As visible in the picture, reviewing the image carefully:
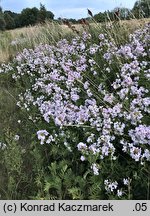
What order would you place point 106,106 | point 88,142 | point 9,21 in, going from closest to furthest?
point 88,142 < point 106,106 < point 9,21

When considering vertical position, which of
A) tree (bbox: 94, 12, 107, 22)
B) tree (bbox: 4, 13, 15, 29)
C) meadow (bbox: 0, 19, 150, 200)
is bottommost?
meadow (bbox: 0, 19, 150, 200)

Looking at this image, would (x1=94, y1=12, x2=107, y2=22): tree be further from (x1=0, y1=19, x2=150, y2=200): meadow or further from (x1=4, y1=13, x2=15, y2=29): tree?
(x1=4, y1=13, x2=15, y2=29): tree

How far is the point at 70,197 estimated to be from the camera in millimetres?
3693

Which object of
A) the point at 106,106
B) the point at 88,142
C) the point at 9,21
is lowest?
the point at 88,142

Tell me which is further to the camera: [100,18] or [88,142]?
[100,18]

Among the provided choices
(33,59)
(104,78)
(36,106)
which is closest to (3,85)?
(33,59)

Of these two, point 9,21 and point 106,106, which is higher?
point 9,21

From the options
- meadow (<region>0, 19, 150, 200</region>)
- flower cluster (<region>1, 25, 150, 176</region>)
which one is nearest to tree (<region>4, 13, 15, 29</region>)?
flower cluster (<region>1, 25, 150, 176</region>)

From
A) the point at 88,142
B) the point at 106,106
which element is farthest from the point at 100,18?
the point at 88,142

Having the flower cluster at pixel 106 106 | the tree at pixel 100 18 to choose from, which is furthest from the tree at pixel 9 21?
the flower cluster at pixel 106 106

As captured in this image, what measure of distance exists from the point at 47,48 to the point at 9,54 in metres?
3.29

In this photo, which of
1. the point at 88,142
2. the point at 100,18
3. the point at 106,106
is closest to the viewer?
the point at 88,142

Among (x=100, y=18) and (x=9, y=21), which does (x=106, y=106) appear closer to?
(x=100, y=18)

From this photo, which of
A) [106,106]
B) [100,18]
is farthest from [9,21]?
[106,106]
